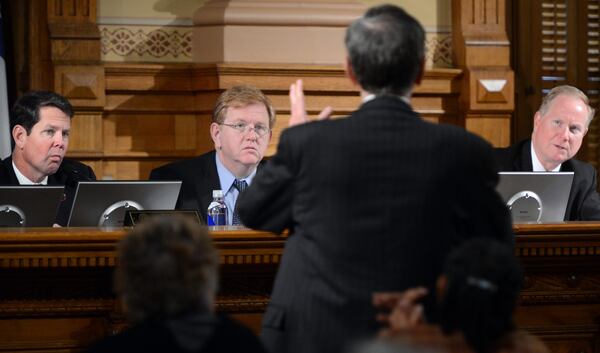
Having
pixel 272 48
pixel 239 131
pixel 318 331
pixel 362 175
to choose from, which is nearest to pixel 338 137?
pixel 362 175

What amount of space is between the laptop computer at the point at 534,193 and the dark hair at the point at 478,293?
2373 mm

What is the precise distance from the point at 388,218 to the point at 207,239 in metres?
0.50

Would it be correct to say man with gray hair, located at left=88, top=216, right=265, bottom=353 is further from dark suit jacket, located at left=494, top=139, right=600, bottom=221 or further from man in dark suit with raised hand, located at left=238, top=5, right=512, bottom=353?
dark suit jacket, located at left=494, top=139, right=600, bottom=221

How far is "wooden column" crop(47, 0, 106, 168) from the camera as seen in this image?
634 centimetres

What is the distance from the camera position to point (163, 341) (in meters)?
2.16

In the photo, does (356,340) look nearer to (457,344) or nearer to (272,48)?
(457,344)

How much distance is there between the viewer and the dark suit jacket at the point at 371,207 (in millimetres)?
2537

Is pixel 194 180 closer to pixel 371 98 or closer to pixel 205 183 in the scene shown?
pixel 205 183

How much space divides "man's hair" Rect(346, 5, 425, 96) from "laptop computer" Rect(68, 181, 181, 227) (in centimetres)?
187

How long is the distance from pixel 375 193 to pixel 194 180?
99.9 inches

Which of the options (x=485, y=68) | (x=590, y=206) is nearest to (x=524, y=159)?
(x=590, y=206)

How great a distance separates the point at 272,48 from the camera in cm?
659

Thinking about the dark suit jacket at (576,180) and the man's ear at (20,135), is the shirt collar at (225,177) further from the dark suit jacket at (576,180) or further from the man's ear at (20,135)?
the dark suit jacket at (576,180)

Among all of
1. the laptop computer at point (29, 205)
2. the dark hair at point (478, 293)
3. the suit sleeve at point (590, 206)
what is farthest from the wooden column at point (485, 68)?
the dark hair at point (478, 293)
